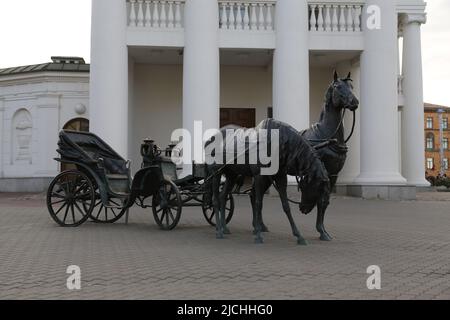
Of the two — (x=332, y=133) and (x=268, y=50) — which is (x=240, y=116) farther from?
(x=332, y=133)

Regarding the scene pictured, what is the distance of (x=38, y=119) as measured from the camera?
23641mm

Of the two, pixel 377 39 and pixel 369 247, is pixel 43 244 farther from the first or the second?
pixel 377 39

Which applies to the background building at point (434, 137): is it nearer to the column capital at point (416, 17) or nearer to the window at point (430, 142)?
the window at point (430, 142)

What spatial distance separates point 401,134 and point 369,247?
1755 centimetres

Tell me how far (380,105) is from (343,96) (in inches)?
436

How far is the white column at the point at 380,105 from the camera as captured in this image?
18562mm

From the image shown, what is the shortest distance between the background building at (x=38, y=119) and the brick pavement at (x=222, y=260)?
12.4 m

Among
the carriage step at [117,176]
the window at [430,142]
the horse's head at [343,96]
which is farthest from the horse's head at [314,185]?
the window at [430,142]

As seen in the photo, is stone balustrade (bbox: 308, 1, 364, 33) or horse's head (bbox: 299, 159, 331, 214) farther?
stone balustrade (bbox: 308, 1, 364, 33)

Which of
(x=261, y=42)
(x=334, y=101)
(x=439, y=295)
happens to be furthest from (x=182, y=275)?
(x=261, y=42)

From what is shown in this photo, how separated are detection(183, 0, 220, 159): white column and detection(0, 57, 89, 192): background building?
7138 millimetres

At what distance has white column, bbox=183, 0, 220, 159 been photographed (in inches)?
714

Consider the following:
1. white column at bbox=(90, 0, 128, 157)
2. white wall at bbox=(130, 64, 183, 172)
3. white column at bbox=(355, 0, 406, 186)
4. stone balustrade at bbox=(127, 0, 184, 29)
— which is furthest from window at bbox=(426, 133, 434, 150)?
white column at bbox=(90, 0, 128, 157)

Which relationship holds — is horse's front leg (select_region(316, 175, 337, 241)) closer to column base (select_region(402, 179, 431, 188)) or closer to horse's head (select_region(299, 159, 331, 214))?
horse's head (select_region(299, 159, 331, 214))
